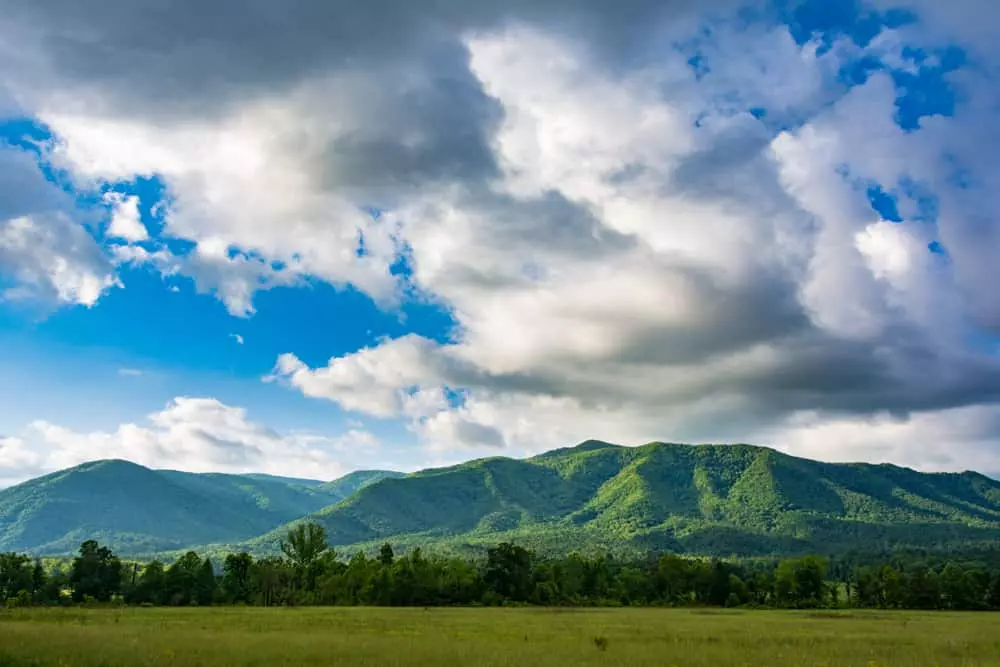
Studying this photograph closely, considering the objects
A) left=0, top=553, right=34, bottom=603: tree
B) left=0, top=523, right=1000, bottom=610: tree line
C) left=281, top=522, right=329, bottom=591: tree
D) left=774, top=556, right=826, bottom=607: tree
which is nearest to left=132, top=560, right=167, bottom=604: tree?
left=0, top=523, right=1000, bottom=610: tree line

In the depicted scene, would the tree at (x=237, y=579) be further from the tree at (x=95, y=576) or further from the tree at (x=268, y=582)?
the tree at (x=95, y=576)

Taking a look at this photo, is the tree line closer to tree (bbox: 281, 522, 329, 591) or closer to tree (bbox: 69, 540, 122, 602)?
tree (bbox: 69, 540, 122, 602)

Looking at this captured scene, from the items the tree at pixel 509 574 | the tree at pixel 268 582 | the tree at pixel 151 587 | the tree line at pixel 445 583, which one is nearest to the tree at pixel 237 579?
the tree line at pixel 445 583

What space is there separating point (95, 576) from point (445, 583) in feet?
173

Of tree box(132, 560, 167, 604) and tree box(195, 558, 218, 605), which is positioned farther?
tree box(195, 558, 218, 605)

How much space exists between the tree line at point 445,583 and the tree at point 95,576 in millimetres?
146

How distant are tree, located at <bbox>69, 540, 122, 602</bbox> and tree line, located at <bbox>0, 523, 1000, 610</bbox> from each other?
146mm

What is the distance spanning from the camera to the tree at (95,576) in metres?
105

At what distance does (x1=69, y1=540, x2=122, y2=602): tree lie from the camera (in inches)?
4134

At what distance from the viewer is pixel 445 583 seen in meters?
121

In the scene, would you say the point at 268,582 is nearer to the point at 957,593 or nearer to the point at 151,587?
the point at 151,587

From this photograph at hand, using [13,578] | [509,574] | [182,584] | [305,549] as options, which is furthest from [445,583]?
[13,578]

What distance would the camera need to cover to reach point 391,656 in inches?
1167

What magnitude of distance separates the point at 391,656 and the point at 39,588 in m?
101
